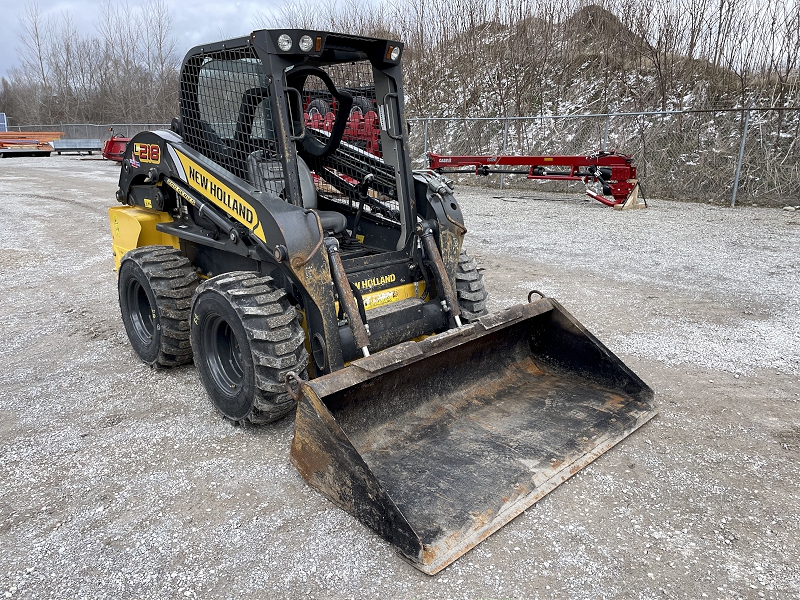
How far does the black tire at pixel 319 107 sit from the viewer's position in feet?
14.8

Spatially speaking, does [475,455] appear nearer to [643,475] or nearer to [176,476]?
[643,475]

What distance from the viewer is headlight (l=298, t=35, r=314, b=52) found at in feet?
10.8

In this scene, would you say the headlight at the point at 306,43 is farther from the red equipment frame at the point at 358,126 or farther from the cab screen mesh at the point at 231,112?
the red equipment frame at the point at 358,126

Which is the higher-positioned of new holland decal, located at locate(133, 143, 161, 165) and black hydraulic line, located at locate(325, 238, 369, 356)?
new holland decal, located at locate(133, 143, 161, 165)

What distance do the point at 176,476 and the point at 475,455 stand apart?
163 cm

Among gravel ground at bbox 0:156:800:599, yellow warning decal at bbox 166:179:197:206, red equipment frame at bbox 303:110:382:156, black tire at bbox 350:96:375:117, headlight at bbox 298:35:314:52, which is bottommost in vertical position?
gravel ground at bbox 0:156:800:599

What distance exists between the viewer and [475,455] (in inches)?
123

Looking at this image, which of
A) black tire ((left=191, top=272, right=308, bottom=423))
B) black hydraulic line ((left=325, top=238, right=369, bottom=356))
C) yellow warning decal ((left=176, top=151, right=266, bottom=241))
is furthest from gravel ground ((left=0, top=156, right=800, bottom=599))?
yellow warning decal ((left=176, top=151, right=266, bottom=241))

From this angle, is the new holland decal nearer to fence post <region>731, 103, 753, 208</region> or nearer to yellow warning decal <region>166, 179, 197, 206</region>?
yellow warning decal <region>166, 179, 197, 206</region>

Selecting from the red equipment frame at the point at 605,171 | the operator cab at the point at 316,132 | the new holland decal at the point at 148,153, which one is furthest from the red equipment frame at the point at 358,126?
the red equipment frame at the point at 605,171

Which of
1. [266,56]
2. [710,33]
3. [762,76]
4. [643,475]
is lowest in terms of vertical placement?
[643,475]

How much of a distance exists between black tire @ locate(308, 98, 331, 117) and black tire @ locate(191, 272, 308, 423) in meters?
1.65

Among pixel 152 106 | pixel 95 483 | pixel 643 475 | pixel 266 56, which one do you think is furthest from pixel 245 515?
pixel 152 106

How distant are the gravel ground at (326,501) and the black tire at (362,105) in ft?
7.99
